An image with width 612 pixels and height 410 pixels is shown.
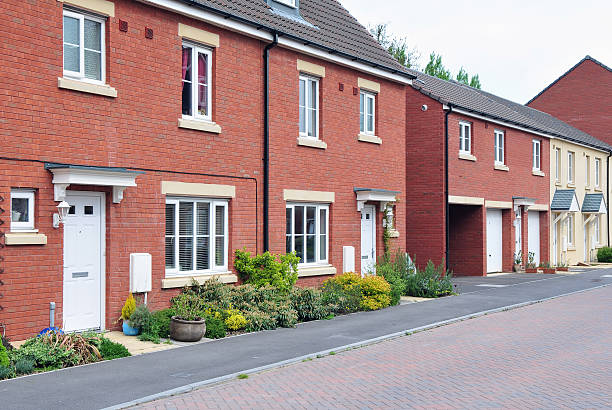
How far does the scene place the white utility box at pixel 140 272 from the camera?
1180 cm

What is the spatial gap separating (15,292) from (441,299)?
11100 millimetres

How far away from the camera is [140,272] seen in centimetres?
1187

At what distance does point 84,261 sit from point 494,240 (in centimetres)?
1919

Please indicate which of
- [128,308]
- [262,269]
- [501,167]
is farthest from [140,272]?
[501,167]

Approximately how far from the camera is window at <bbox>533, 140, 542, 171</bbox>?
29.9 metres

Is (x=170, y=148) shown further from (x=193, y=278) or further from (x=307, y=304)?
(x=307, y=304)

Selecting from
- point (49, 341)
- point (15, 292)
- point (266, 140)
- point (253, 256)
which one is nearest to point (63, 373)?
point (49, 341)

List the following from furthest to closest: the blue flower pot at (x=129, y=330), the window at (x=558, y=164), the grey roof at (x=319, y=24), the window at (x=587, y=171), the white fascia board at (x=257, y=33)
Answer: the window at (x=587, y=171) < the window at (x=558, y=164) < the grey roof at (x=319, y=24) < the white fascia board at (x=257, y=33) < the blue flower pot at (x=129, y=330)

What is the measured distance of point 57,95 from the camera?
1080 cm

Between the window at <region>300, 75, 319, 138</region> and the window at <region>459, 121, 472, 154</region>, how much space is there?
359 inches

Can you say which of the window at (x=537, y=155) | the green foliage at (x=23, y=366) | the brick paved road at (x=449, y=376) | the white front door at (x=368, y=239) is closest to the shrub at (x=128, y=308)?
the green foliage at (x=23, y=366)

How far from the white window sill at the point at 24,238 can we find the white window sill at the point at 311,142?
692 cm

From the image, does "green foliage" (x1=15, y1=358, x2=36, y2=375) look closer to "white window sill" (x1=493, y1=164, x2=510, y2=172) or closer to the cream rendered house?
"white window sill" (x1=493, y1=164, x2=510, y2=172)

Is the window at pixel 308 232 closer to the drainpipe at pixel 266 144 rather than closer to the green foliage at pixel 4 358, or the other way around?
the drainpipe at pixel 266 144
